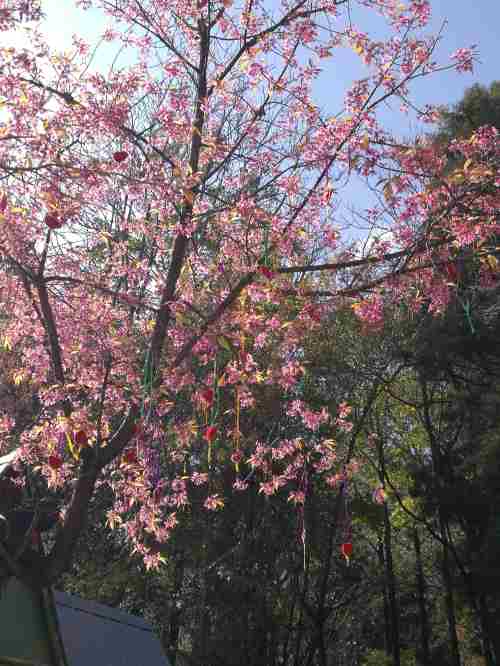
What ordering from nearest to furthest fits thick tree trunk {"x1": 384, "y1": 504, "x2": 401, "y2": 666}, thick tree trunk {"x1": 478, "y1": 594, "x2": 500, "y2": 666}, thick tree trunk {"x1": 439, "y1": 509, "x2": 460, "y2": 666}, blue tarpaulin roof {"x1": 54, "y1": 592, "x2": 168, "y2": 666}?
blue tarpaulin roof {"x1": 54, "y1": 592, "x2": 168, "y2": 666}, thick tree trunk {"x1": 478, "y1": 594, "x2": 500, "y2": 666}, thick tree trunk {"x1": 439, "y1": 509, "x2": 460, "y2": 666}, thick tree trunk {"x1": 384, "y1": 504, "x2": 401, "y2": 666}

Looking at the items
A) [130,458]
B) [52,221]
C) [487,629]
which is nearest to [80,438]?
[130,458]

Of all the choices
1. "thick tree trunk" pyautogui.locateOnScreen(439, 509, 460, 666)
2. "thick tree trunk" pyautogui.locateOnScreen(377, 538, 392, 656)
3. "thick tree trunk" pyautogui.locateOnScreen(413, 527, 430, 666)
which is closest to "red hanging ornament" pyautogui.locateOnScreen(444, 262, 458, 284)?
"thick tree trunk" pyautogui.locateOnScreen(439, 509, 460, 666)

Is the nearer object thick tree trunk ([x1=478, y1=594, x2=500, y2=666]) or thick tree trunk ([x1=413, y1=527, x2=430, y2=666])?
thick tree trunk ([x1=478, y1=594, x2=500, y2=666])

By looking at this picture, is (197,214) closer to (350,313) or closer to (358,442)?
(350,313)

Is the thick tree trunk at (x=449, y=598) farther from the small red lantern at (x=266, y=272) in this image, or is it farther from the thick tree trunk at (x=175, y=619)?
the small red lantern at (x=266, y=272)

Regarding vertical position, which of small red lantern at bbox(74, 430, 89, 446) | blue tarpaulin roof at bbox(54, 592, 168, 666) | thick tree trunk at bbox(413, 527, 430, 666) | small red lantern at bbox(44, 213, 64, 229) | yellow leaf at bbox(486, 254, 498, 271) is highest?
thick tree trunk at bbox(413, 527, 430, 666)

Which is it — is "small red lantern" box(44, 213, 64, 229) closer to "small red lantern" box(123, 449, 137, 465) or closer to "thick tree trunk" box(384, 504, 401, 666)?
"small red lantern" box(123, 449, 137, 465)

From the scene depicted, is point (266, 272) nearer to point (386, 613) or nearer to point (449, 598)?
point (449, 598)

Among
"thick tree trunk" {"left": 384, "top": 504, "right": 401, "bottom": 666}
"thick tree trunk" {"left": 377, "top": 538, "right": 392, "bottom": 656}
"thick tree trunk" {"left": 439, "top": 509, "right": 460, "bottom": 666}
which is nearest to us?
"thick tree trunk" {"left": 439, "top": 509, "right": 460, "bottom": 666}

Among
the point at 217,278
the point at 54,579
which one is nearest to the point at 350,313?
the point at 217,278

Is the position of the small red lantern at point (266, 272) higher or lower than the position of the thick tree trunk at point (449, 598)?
lower

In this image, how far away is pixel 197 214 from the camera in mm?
5109

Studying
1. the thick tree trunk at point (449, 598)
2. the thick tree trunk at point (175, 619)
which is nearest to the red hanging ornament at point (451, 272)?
the thick tree trunk at point (175, 619)

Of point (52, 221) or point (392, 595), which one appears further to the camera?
point (392, 595)
